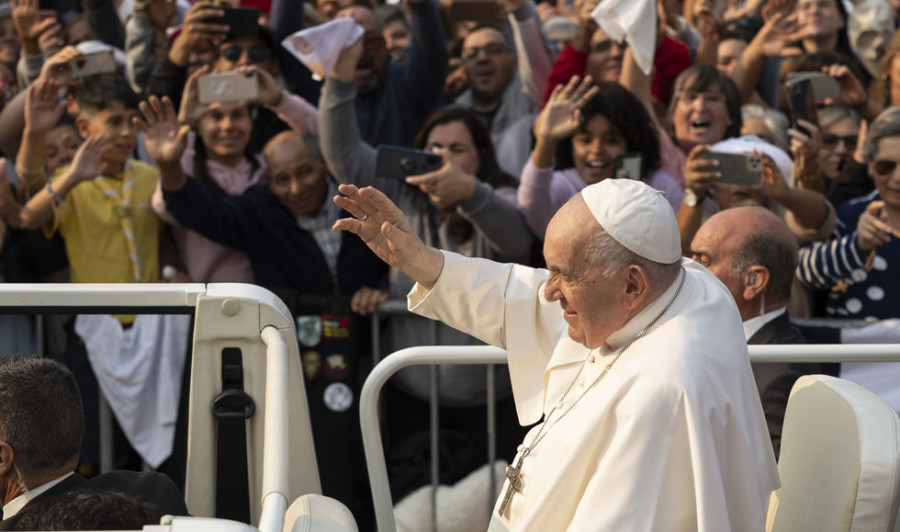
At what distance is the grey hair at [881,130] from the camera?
524cm

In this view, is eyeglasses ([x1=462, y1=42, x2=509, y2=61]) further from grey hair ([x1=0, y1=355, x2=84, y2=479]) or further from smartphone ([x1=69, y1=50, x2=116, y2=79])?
grey hair ([x1=0, y1=355, x2=84, y2=479])

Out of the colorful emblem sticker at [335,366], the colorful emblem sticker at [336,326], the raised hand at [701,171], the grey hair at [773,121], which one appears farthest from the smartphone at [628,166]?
the colorful emblem sticker at [335,366]

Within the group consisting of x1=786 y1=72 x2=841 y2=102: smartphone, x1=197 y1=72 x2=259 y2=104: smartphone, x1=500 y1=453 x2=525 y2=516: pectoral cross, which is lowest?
x1=500 y1=453 x2=525 y2=516: pectoral cross

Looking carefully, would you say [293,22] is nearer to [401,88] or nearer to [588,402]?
[401,88]

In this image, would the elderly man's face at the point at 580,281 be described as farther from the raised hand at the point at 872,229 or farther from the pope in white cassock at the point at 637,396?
the raised hand at the point at 872,229

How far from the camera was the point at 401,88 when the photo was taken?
6.56 meters

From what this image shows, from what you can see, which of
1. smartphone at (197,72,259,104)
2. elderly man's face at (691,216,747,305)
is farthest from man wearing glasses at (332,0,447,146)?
elderly man's face at (691,216,747,305)

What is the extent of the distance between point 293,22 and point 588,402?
176 inches

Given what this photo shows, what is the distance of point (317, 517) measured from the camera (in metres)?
2.72

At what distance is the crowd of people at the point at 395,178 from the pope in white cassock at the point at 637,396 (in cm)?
217

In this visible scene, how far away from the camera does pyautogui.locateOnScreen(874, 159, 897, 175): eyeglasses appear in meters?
5.25

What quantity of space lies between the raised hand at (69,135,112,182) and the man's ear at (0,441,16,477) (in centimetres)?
296

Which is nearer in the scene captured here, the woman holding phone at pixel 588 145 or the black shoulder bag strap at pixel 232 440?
the black shoulder bag strap at pixel 232 440

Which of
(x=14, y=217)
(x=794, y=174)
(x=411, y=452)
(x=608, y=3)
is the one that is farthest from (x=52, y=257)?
(x=794, y=174)
